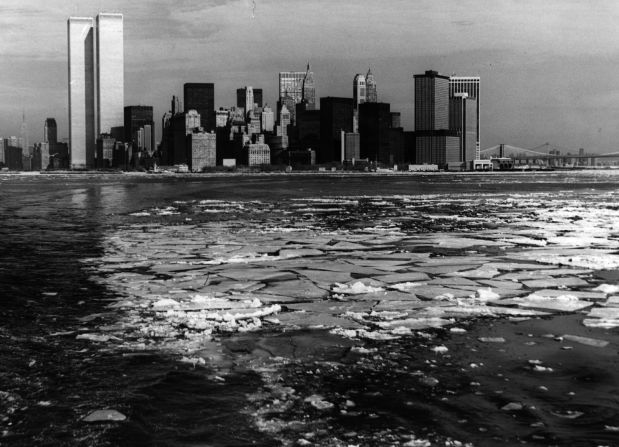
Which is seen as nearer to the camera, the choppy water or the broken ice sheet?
the choppy water

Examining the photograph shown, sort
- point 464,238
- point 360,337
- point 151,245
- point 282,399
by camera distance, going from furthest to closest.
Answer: point 464,238 < point 151,245 < point 360,337 < point 282,399

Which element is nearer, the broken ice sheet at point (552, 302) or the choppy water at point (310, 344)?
the choppy water at point (310, 344)

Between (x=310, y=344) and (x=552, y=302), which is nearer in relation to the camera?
(x=310, y=344)

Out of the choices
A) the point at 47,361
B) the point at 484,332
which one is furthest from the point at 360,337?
the point at 47,361

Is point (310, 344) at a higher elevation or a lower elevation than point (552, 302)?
lower

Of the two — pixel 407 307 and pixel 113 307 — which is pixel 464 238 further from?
pixel 113 307

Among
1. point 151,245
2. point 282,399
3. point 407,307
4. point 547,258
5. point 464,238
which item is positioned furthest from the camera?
point 464,238

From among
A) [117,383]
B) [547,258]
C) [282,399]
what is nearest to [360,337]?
[282,399]

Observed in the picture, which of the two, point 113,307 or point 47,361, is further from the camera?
point 113,307
